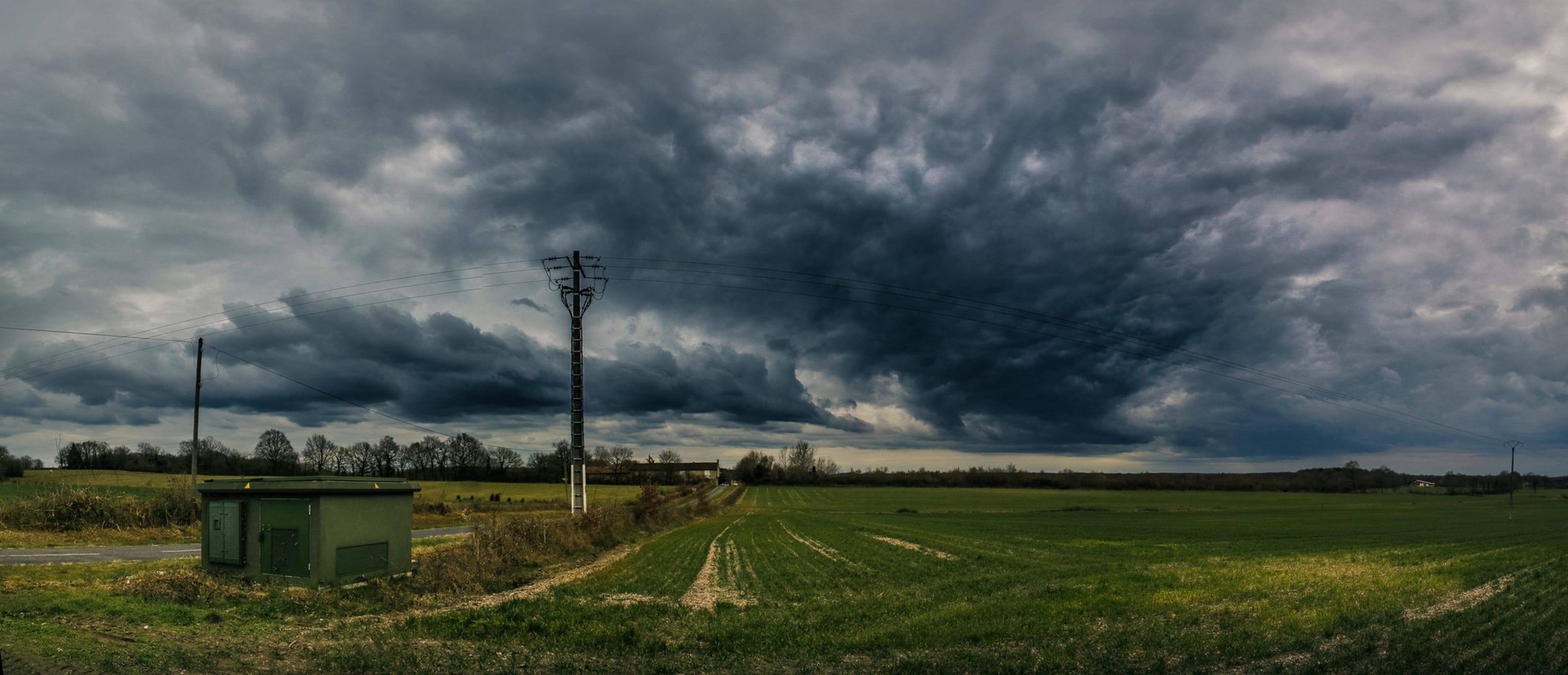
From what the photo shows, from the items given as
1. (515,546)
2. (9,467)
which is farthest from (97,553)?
(9,467)

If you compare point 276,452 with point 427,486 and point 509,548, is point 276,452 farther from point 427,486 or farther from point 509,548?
point 509,548

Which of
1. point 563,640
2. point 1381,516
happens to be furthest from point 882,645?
point 1381,516

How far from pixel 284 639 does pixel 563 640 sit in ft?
15.4

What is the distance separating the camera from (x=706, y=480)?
18850cm

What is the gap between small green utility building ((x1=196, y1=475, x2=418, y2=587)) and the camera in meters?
20.4

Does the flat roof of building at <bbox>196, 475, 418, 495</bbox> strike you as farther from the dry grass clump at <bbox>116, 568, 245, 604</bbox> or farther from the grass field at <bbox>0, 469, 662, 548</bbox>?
the grass field at <bbox>0, 469, 662, 548</bbox>

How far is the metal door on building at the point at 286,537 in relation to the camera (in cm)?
2034

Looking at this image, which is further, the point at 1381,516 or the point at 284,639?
the point at 1381,516

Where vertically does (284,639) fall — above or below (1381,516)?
above

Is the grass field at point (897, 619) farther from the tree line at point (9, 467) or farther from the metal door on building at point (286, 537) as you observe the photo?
the tree line at point (9, 467)

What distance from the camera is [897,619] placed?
56.3ft

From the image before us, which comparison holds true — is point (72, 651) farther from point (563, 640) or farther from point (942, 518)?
point (942, 518)

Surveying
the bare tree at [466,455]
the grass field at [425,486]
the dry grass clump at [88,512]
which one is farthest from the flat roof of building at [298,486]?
the bare tree at [466,455]

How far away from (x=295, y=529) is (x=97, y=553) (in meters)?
16.6
